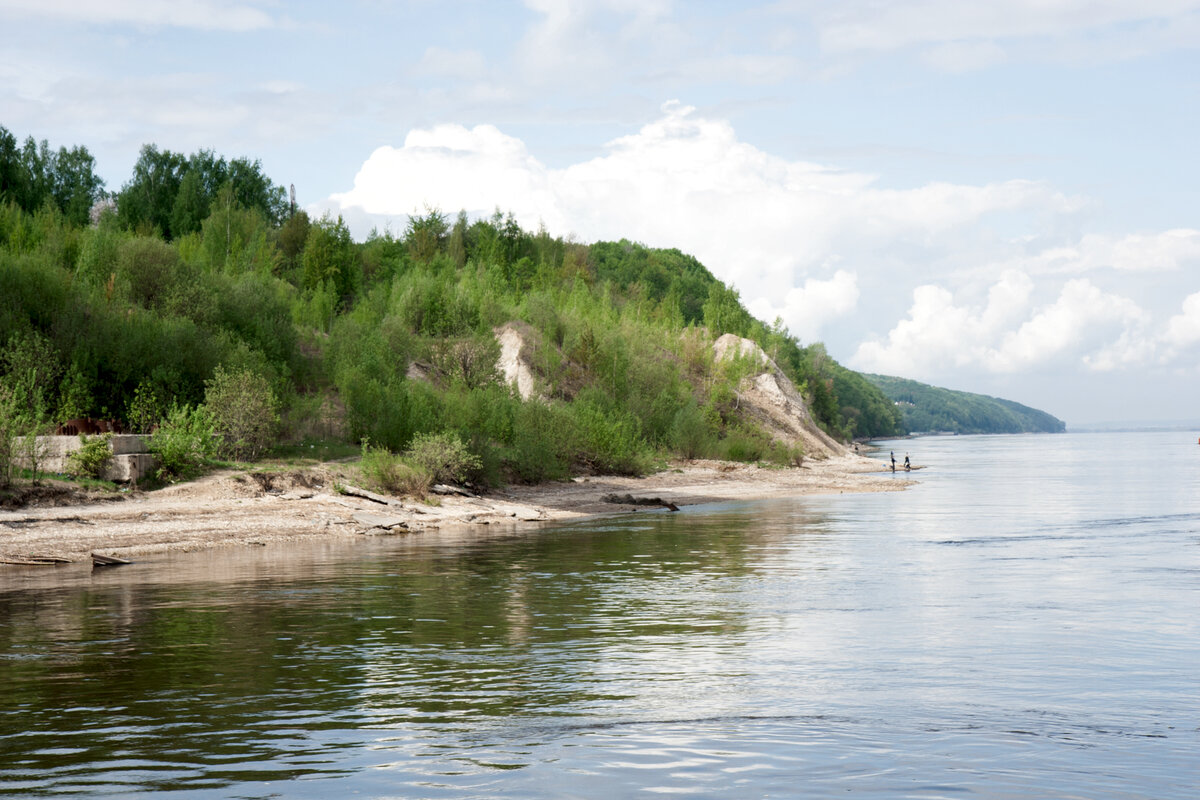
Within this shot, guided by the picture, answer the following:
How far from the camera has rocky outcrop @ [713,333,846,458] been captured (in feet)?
298

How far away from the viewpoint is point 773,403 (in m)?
94.5

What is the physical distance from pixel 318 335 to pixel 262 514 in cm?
2732

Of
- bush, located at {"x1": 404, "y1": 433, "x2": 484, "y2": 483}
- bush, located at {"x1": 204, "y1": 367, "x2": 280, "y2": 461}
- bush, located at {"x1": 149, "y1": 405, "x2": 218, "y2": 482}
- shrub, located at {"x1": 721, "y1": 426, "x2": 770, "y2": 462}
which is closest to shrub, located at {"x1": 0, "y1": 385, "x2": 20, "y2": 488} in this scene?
bush, located at {"x1": 149, "y1": 405, "x2": 218, "y2": 482}

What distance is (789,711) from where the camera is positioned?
1234cm

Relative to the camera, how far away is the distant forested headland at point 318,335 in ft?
139

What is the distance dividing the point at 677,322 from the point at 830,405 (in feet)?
205

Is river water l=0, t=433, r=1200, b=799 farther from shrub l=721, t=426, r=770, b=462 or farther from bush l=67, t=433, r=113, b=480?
shrub l=721, t=426, r=770, b=462

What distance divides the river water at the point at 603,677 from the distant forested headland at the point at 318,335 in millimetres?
16121

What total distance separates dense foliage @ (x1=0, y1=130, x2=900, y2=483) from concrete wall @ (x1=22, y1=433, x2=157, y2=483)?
792mm

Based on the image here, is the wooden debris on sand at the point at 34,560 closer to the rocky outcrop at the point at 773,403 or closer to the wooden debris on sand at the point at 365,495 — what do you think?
the wooden debris on sand at the point at 365,495

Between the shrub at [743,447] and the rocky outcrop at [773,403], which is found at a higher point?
the rocky outcrop at [773,403]

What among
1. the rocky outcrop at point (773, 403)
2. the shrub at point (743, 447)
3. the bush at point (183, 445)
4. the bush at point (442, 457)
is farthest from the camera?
the rocky outcrop at point (773, 403)

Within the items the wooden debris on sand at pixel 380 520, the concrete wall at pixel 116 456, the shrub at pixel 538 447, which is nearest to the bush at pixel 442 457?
the shrub at pixel 538 447

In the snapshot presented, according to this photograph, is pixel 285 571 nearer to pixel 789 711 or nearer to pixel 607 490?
pixel 789 711
